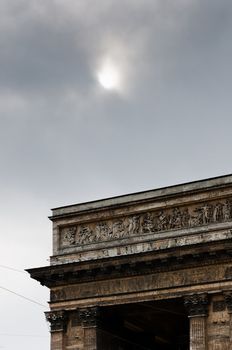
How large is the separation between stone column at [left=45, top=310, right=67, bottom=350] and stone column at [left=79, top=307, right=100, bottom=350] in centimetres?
95

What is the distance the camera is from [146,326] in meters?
42.9

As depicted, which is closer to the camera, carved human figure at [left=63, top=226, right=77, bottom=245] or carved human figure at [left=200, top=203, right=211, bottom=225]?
carved human figure at [left=200, top=203, right=211, bottom=225]

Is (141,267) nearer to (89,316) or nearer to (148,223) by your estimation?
(148,223)

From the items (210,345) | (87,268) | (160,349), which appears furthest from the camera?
(160,349)

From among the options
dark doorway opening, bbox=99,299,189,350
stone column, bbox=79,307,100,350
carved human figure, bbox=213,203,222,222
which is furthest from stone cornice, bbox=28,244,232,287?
carved human figure, bbox=213,203,222,222

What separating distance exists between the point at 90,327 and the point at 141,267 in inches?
132

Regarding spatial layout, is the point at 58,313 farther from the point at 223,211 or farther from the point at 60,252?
the point at 223,211

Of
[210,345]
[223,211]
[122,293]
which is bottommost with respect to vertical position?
[210,345]

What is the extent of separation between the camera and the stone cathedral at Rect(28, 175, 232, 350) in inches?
1462

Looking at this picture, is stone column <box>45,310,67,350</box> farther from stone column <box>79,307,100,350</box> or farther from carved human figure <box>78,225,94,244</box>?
carved human figure <box>78,225,94,244</box>

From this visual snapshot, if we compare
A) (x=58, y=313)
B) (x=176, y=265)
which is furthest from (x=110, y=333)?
(x=176, y=265)

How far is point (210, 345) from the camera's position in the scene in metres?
36.7

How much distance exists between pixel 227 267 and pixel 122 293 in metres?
4.65

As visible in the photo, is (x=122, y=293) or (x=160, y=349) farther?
(x=160, y=349)
